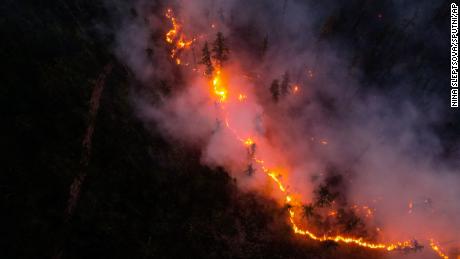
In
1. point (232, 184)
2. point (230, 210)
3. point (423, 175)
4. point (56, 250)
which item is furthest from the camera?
point (423, 175)

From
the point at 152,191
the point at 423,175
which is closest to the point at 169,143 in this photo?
the point at 152,191

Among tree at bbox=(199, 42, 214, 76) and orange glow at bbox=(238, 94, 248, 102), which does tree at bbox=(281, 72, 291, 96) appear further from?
tree at bbox=(199, 42, 214, 76)

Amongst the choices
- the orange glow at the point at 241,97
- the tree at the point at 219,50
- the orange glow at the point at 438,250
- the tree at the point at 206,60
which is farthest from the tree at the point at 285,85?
the orange glow at the point at 438,250

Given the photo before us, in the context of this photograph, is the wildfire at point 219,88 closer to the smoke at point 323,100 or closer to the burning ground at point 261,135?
the burning ground at point 261,135

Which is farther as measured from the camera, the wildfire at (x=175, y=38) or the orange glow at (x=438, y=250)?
the orange glow at (x=438, y=250)

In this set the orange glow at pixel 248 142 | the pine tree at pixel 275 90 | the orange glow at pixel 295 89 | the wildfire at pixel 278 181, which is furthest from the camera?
the orange glow at pixel 295 89

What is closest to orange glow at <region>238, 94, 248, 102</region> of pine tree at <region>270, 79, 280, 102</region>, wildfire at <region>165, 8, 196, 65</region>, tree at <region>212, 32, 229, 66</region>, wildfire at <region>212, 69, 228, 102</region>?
wildfire at <region>212, 69, 228, 102</region>

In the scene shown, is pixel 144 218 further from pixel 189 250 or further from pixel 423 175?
pixel 423 175

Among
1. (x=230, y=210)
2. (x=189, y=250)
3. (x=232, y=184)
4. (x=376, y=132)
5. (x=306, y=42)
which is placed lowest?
(x=189, y=250)
